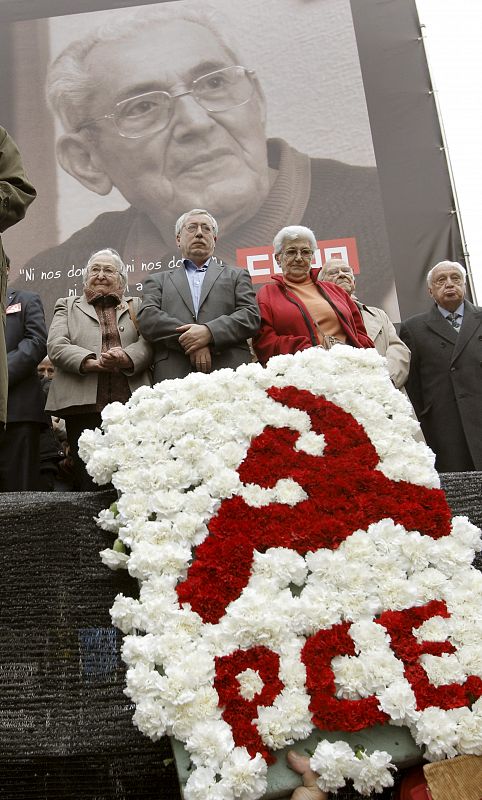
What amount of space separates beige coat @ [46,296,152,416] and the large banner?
2.85 metres

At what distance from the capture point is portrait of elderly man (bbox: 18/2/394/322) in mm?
6812

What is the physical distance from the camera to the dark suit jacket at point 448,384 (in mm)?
4020

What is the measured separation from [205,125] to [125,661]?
6080 millimetres

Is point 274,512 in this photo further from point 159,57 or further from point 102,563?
point 159,57

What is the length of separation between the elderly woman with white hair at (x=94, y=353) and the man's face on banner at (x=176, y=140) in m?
3.17

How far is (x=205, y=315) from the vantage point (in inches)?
143

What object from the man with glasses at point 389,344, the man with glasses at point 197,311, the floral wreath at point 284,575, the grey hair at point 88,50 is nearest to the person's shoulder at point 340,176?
the grey hair at point 88,50

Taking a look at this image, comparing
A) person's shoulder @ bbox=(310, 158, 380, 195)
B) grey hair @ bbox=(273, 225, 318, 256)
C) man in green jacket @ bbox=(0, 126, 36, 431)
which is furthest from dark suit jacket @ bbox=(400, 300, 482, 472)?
person's shoulder @ bbox=(310, 158, 380, 195)

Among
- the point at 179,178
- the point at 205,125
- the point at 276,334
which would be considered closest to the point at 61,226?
the point at 179,178

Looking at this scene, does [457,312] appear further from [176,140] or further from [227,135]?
[176,140]

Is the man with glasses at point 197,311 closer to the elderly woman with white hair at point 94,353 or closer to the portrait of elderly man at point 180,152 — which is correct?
the elderly woman with white hair at point 94,353

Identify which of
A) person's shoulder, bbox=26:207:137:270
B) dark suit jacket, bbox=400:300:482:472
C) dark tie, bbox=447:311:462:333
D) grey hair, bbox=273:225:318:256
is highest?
person's shoulder, bbox=26:207:137:270

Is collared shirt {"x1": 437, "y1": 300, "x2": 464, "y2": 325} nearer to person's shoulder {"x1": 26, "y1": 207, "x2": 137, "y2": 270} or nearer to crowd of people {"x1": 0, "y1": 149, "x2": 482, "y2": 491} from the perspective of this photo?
crowd of people {"x1": 0, "y1": 149, "x2": 482, "y2": 491}

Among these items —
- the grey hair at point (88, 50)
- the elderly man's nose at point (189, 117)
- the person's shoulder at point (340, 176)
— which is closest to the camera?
the person's shoulder at point (340, 176)
